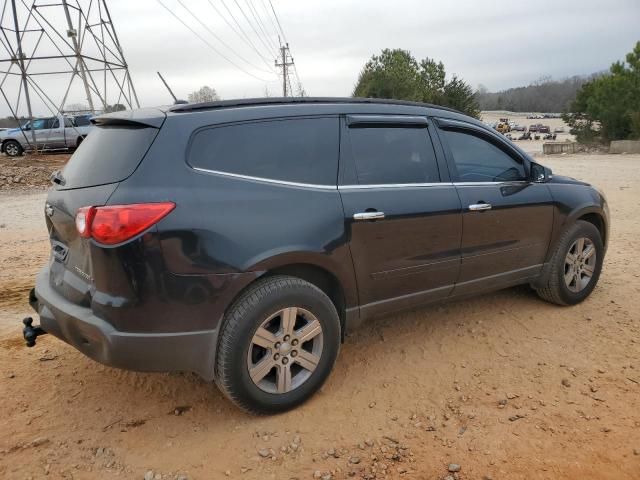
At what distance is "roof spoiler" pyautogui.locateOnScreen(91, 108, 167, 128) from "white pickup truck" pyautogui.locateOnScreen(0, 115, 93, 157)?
20.2m

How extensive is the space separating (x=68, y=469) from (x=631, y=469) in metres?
2.76

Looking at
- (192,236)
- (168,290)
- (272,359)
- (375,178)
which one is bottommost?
(272,359)

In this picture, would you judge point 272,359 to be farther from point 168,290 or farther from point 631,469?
point 631,469

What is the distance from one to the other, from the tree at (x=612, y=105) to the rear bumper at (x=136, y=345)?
92.7ft

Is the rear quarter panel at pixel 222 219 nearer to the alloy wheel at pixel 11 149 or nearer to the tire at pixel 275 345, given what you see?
the tire at pixel 275 345

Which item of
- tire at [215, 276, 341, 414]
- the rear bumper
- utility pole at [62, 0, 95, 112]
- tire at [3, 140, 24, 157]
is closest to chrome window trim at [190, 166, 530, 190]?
tire at [215, 276, 341, 414]

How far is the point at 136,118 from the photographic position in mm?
2775

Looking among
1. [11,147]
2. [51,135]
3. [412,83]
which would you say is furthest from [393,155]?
[412,83]

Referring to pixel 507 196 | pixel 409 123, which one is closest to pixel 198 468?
pixel 409 123

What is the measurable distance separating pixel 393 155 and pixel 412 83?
144 ft

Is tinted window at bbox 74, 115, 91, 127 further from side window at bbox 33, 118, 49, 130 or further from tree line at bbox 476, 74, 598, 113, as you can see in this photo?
tree line at bbox 476, 74, 598, 113

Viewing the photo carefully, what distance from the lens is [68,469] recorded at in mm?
2588

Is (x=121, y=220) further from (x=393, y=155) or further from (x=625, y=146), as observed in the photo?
(x=625, y=146)

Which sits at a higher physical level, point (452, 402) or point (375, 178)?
point (375, 178)
